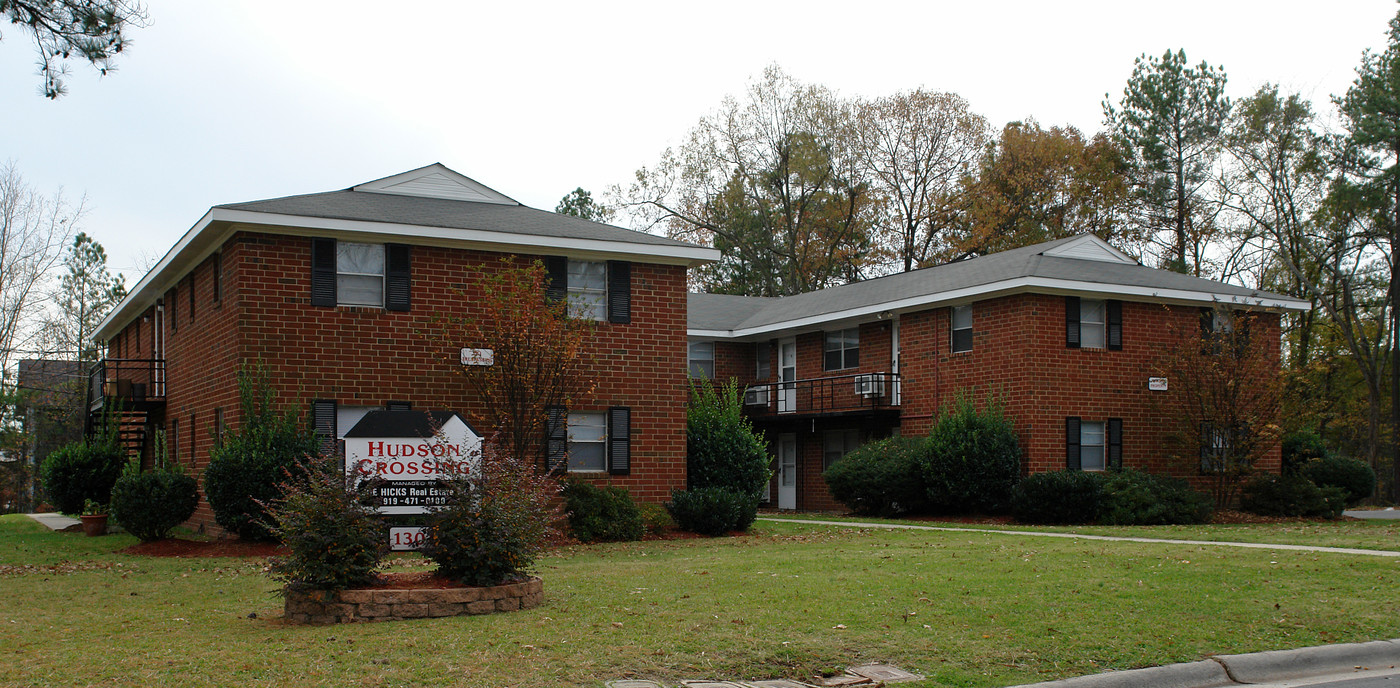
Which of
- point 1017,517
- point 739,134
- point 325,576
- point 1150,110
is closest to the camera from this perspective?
point 325,576

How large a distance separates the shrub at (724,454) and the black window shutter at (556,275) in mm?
3974

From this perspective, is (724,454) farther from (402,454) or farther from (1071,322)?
(402,454)

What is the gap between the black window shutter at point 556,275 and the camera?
2159cm

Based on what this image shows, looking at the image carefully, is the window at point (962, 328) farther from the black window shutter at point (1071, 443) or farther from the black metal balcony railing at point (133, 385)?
the black metal balcony railing at point (133, 385)

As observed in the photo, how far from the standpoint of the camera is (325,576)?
977cm

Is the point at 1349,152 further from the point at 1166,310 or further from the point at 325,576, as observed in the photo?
the point at 325,576

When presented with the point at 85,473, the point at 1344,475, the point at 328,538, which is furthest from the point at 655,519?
the point at 1344,475

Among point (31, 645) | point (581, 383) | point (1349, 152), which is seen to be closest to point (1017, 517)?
point (581, 383)

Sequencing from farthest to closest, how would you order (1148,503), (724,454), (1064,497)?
(1064,497) < (1148,503) < (724,454)

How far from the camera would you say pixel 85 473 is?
28.0m

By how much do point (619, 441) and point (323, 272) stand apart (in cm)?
604

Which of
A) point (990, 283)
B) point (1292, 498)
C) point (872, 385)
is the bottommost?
point (1292, 498)

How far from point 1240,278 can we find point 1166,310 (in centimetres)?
2059

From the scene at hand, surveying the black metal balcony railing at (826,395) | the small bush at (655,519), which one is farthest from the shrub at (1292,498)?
the small bush at (655,519)
